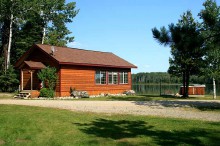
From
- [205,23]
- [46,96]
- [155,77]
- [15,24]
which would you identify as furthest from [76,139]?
[155,77]

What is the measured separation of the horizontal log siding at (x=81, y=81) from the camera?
26.2 m

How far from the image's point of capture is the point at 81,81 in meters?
27.8

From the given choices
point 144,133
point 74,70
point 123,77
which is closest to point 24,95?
Result: point 74,70

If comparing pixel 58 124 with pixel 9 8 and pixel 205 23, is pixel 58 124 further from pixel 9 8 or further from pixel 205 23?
pixel 9 8

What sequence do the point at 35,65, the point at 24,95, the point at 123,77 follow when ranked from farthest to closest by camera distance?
the point at 123,77, the point at 35,65, the point at 24,95

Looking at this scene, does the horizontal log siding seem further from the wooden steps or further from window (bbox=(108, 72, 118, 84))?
the wooden steps

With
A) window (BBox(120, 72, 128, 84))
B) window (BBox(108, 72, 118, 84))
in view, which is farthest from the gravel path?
window (BBox(120, 72, 128, 84))

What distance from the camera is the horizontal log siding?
26.2 m

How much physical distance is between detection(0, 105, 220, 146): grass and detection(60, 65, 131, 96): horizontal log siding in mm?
14578

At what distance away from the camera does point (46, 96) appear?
25.0m

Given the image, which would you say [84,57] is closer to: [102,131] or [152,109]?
[152,109]

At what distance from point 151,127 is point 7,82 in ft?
87.8

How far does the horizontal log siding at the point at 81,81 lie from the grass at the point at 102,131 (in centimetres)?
1458

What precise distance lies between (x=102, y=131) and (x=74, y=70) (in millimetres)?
18345
